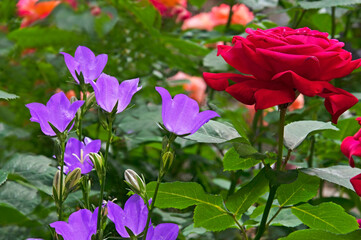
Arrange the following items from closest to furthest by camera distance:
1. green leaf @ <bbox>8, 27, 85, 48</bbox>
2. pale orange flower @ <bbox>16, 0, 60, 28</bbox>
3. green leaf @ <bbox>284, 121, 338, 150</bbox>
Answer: green leaf @ <bbox>284, 121, 338, 150</bbox>, green leaf @ <bbox>8, 27, 85, 48</bbox>, pale orange flower @ <bbox>16, 0, 60, 28</bbox>

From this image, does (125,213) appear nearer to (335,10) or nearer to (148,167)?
(148,167)

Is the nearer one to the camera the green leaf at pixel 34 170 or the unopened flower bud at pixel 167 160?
the unopened flower bud at pixel 167 160

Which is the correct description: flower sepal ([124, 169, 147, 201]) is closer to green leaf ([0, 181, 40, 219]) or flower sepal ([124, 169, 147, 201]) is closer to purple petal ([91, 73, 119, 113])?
purple petal ([91, 73, 119, 113])

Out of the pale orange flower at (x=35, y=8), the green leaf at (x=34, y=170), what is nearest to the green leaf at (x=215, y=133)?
the green leaf at (x=34, y=170)

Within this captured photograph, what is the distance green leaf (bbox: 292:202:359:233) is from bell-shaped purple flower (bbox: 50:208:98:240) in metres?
0.22

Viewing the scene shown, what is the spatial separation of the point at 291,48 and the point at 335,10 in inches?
27.0

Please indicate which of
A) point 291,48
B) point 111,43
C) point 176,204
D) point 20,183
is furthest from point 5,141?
point 291,48

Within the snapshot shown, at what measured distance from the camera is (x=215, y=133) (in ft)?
1.53

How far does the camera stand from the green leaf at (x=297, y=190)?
0.52 metres

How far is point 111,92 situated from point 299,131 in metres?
0.20

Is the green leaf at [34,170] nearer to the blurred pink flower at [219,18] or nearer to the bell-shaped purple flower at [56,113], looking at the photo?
the bell-shaped purple flower at [56,113]

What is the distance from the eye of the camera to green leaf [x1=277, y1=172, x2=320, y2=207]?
52 cm

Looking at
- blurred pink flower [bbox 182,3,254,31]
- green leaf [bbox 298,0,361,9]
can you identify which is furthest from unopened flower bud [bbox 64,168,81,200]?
blurred pink flower [bbox 182,3,254,31]

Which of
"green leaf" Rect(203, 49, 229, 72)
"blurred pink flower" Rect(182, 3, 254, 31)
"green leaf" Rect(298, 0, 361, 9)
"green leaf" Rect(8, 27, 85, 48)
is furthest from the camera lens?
"blurred pink flower" Rect(182, 3, 254, 31)
